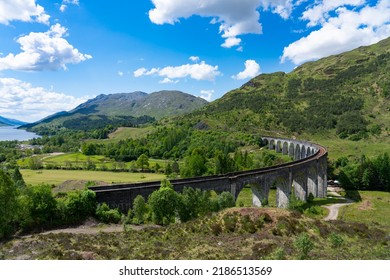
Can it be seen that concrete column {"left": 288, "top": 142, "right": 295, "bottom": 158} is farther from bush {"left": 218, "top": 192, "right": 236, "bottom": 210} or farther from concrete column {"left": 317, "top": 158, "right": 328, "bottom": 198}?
bush {"left": 218, "top": 192, "right": 236, "bottom": 210}

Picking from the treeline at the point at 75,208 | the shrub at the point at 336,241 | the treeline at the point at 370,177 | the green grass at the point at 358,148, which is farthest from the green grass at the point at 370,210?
the green grass at the point at 358,148

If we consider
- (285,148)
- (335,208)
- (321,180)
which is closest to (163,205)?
(335,208)

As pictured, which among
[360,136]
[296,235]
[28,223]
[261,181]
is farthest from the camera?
[360,136]

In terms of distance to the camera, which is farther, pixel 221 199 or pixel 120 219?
pixel 221 199

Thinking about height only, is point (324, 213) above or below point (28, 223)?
below

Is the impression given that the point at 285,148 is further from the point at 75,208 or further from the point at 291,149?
the point at 75,208

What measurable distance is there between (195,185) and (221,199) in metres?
5.04

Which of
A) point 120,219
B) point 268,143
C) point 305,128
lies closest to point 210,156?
point 268,143

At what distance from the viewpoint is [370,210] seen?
2394 inches

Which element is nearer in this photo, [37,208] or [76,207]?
[37,208]

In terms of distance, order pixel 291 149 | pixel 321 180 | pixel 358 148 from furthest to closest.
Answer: pixel 291 149, pixel 358 148, pixel 321 180

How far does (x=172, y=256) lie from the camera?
77.7 feet

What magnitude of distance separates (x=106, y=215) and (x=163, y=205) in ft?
23.8

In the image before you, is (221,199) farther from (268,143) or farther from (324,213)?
(268,143)
